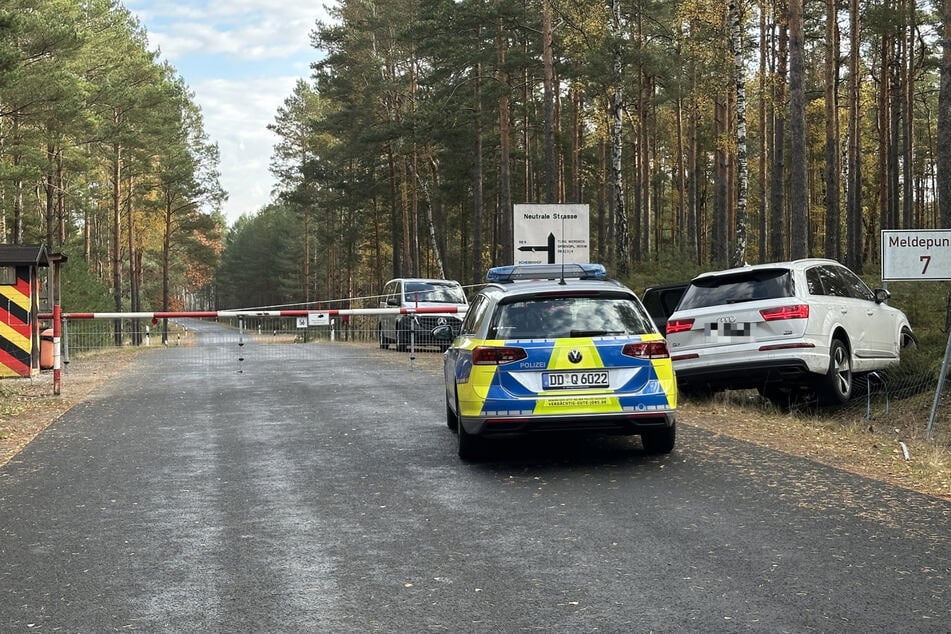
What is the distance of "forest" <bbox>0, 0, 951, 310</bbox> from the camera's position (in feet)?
99.9

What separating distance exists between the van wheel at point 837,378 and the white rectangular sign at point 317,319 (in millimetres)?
10648

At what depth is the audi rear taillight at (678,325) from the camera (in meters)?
12.3

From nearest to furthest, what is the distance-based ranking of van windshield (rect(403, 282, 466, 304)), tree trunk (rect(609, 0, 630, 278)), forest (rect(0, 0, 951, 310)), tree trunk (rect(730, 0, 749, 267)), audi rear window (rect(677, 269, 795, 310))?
1. audi rear window (rect(677, 269, 795, 310))
2. tree trunk (rect(730, 0, 749, 267))
3. van windshield (rect(403, 282, 466, 304))
4. forest (rect(0, 0, 951, 310))
5. tree trunk (rect(609, 0, 630, 278))

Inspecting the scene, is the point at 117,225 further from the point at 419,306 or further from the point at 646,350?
the point at 646,350

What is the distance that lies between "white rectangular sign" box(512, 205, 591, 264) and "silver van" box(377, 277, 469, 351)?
3.88 metres

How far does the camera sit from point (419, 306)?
26625 millimetres

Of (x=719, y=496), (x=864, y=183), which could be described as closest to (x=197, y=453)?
(x=719, y=496)

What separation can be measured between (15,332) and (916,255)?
13880 millimetres

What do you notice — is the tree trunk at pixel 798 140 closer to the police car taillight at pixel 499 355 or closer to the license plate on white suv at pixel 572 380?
the license plate on white suv at pixel 572 380

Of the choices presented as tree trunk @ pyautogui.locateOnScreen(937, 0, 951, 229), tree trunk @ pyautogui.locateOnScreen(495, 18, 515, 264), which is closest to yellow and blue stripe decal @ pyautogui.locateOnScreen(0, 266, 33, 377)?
tree trunk @ pyautogui.locateOnScreen(937, 0, 951, 229)

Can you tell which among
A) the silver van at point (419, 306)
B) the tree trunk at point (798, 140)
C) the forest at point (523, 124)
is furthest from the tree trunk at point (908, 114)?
the silver van at point (419, 306)

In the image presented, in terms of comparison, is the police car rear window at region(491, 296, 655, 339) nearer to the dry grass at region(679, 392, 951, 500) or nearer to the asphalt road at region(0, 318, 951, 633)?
the asphalt road at region(0, 318, 951, 633)

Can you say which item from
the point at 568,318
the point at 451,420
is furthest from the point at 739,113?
the point at 568,318

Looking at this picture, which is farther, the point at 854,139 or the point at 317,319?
the point at 854,139
